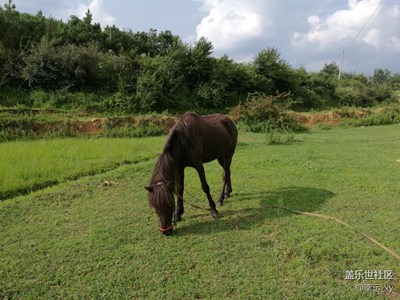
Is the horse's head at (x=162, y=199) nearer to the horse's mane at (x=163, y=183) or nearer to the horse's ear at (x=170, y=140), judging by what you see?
the horse's mane at (x=163, y=183)

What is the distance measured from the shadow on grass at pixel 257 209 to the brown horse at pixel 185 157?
21 cm

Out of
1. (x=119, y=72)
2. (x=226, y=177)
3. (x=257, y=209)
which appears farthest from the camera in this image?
(x=119, y=72)

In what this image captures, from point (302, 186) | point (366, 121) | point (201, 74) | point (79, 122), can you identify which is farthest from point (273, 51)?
point (302, 186)

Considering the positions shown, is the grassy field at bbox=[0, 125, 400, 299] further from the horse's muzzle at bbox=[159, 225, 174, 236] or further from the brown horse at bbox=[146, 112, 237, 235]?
the brown horse at bbox=[146, 112, 237, 235]

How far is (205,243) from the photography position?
438cm

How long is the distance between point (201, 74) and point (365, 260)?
70.9 ft

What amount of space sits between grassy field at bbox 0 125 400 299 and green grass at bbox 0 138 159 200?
60 cm

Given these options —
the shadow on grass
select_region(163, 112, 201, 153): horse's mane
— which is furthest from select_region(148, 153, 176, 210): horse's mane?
the shadow on grass

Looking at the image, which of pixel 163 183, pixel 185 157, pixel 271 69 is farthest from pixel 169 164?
pixel 271 69

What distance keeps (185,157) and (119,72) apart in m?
17.7

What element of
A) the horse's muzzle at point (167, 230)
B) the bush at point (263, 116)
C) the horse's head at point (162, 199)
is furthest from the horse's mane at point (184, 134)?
the bush at point (263, 116)

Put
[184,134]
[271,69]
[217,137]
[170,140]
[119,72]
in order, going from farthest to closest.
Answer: [271,69] → [119,72] → [217,137] → [184,134] → [170,140]

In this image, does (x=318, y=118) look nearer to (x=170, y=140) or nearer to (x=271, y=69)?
(x=271, y=69)

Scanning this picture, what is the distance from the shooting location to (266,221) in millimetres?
5066
